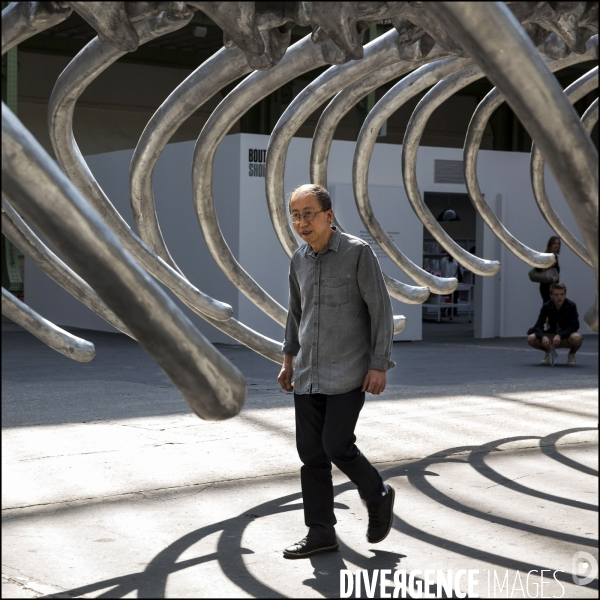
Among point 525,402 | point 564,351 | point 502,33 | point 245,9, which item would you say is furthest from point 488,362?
point 502,33

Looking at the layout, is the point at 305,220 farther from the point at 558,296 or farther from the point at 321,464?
the point at 558,296

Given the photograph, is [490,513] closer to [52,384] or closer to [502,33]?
[502,33]

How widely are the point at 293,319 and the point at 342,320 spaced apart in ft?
1.33

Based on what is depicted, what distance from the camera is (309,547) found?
4168 millimetres

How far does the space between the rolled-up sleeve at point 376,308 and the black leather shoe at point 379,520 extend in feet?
1.99

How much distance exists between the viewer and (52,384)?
1037cm

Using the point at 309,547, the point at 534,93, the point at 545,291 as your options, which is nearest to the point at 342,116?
the point at 309,547

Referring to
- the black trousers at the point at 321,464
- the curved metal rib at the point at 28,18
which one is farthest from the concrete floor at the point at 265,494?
the curved metal rib at the point at 28,18

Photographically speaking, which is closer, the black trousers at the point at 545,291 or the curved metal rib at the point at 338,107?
the curved metal rib at the point at 338,107

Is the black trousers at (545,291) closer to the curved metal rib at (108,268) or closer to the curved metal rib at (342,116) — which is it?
the curved metal rib at (342,116)

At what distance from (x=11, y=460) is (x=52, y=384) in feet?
14.2

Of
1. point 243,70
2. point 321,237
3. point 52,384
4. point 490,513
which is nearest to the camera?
point 243,70

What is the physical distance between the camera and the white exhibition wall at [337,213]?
15156mm

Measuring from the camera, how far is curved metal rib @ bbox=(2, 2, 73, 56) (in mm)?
3020
